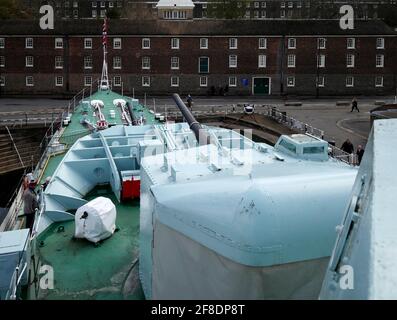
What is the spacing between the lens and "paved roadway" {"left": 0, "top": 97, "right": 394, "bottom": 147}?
39.0 metres

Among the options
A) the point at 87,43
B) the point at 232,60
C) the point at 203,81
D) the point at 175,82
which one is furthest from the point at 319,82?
the point at 87,43

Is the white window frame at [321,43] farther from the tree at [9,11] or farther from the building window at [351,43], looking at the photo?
the tree at [9,11]

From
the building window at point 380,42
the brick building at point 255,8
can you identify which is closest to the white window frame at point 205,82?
the building window at point 380,42

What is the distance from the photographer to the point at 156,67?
185 ft

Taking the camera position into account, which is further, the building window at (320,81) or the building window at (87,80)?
the building window at (320,81)

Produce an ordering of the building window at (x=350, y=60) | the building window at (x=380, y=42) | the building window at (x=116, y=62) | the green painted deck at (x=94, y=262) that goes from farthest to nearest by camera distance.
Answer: the building window at (x=380, y=42) < the building window at (x=350, y=60) < the building window at (x=116, y=62) < the green painted deck at (x=94, y=262)

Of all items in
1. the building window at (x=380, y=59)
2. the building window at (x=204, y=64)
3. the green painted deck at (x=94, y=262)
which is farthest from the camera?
the building window at (x=380, y=59)

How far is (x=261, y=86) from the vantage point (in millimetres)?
57625

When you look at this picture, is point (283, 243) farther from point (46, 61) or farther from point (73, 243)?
point (46, 61)

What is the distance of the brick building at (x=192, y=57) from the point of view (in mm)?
56406

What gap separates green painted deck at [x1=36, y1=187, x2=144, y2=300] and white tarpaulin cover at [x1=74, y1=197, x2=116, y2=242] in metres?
0.20

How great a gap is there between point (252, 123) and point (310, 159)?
29.6 m

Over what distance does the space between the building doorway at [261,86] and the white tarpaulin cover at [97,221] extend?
46820 mm

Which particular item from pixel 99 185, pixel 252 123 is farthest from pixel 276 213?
pixel 252 123
